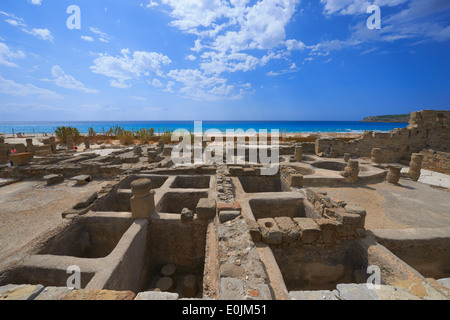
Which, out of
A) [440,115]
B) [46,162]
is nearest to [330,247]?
[46,162]

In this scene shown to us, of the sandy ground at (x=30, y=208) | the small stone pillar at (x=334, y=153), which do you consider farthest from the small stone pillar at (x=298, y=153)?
the sandy ground at (x=30, y=208)

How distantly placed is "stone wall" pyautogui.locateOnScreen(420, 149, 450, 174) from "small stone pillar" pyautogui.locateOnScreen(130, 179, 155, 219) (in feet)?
61.3

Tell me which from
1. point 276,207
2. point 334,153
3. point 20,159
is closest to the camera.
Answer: point 276,207

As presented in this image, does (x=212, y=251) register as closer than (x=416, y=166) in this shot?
Yes

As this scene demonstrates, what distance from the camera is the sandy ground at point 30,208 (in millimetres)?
4934

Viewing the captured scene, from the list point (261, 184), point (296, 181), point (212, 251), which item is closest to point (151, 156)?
point (261, 184)

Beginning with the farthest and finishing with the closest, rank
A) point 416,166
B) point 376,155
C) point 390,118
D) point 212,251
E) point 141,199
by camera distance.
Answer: point 390,118 < point 376,155 < point 416,166 < point 141,199 < point 212,251

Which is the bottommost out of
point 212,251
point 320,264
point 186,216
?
point 320,264

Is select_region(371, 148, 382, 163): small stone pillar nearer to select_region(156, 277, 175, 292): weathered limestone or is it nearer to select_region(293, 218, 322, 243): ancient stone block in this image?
select_region(293, 218, 322, 243): ancient stone block

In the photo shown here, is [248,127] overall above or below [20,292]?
above

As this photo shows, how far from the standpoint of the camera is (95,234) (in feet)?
17.8

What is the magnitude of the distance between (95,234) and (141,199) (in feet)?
6.47

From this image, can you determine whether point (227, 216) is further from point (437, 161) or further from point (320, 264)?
point (437, 161)

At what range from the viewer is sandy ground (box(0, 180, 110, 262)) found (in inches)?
194
